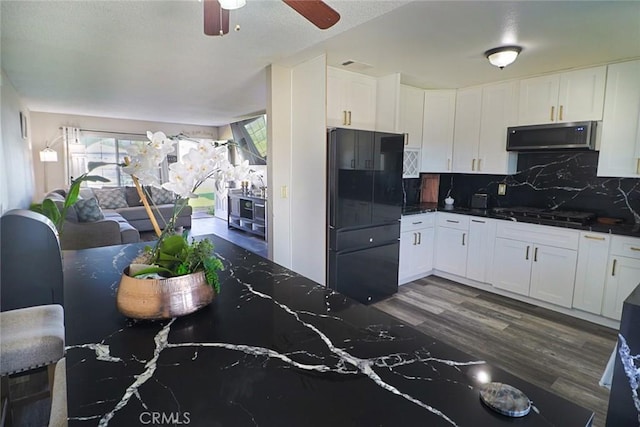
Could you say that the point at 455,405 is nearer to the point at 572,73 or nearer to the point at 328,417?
the point at 328,417

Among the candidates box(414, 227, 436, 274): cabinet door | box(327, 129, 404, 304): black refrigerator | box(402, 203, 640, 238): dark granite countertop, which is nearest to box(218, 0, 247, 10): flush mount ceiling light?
box(327, 129, 404, 304): black refrigerator

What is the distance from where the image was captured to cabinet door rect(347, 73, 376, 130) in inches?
136

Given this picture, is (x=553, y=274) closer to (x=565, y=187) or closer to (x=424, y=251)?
(x=565, y=187)

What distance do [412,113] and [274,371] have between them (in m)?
3.81

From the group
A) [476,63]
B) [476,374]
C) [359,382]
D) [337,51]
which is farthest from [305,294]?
[476,63]

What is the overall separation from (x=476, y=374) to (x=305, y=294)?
0.68 meters

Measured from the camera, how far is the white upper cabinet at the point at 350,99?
10.8 feet

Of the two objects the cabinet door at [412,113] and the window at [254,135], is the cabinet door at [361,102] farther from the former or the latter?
the window at [254,135]

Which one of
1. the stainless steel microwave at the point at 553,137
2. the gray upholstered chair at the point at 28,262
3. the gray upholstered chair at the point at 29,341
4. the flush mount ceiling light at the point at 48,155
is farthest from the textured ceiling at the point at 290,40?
the flush mount ceiling light at the point at 48,155

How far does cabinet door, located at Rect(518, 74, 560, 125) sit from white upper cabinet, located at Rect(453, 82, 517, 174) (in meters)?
0.10

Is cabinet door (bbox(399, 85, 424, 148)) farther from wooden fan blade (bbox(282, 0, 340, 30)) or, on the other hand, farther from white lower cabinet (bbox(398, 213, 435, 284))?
wooden fan blade (bbox(282, 0, 340, 30))

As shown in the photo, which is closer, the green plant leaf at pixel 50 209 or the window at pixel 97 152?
the green plant leaf at pixel 50 209

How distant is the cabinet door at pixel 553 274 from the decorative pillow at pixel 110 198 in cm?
729

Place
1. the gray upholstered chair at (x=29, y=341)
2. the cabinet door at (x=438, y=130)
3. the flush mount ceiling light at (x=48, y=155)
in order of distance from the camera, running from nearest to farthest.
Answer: the gray upholstered chair at (x=29, y=341) → the cabinet door at (x=438, y=130) → the flush mount ceiling light at (x=48, y=155)
